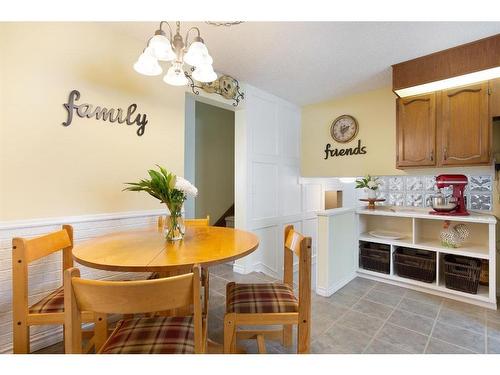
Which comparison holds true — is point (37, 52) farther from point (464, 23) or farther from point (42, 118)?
point (464, 23)

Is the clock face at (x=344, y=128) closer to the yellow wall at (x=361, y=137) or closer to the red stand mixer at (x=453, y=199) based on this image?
the yellow wall at (x=361, y=137)

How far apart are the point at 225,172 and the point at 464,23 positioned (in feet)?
11.8

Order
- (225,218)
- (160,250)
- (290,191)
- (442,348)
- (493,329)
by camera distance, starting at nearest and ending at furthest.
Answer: (160,250) → (442,348) → (493,329) → (290,191) → (225,218)

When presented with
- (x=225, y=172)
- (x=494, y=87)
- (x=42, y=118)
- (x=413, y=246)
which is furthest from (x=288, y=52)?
(x=225, y=172)

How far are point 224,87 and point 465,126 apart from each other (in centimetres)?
248

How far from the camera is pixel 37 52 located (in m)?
1.61

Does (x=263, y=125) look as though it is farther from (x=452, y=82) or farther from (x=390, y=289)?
(x=390, y=289)

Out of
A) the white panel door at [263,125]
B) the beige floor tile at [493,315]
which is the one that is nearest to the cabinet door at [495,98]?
the beige floor tile at [493,315]

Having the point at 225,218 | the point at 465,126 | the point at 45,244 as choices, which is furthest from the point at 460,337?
the point at 225,218

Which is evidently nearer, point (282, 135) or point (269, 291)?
point (269, 291)

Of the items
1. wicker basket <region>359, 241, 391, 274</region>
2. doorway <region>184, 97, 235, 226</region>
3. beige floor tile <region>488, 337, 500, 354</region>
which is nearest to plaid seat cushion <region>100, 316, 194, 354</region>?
beige floor tile <region>488, 337, 500, 354</region>

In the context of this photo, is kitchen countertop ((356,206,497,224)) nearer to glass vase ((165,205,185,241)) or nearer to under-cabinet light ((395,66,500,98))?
under-cabinet light ((395,66,500,98))

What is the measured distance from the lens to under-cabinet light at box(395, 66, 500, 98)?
2.10 meters

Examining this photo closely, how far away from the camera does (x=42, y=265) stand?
5.41ft
